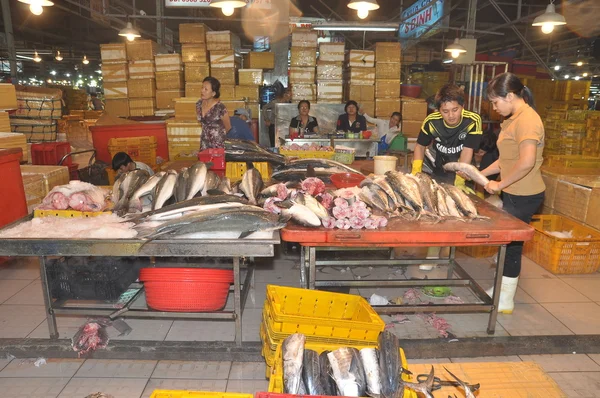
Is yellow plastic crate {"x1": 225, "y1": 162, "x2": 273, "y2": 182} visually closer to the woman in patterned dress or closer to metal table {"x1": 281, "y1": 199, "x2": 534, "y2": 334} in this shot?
the woman in patterned dress

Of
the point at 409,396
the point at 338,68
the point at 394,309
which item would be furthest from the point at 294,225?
the point at 338,68

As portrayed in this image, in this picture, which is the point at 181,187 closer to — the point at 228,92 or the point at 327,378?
the point at 327,378

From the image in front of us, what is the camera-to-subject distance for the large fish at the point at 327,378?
2096 millimetres

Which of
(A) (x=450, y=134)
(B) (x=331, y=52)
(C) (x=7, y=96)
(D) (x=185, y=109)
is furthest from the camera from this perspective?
(B) (x=331, y=52)

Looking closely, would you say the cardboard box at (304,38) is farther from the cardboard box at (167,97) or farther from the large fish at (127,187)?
the large fish at (127,187)

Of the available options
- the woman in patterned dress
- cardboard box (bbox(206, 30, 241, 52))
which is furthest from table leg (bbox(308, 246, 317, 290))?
cardboard box (bbox(206, 30, 241, 52))

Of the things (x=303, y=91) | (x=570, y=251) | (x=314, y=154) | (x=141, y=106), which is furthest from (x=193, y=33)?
(x=570, y=251)

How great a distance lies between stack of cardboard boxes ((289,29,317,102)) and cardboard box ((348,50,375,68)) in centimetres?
99

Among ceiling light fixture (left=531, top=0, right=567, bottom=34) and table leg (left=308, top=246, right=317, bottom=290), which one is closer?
table leg (left=308, top=246, right=317, bottom=290)

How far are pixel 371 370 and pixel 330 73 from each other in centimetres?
980

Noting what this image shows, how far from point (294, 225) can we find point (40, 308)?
112 inches

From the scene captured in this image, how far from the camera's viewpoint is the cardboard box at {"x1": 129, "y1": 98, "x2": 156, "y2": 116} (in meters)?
11.6

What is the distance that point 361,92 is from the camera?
11211 millimetres

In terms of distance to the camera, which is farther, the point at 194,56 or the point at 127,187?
the point at 194,56
